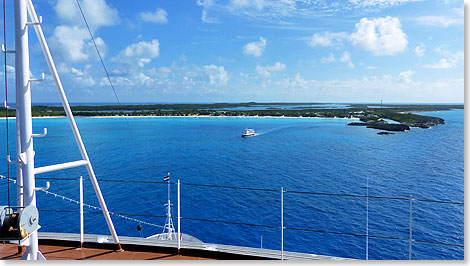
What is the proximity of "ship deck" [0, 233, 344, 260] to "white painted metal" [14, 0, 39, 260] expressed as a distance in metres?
0.68

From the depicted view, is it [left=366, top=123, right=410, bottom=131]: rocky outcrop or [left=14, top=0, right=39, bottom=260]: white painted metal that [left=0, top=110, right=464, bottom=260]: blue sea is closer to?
[left=14, top=0, right=39, bottom=260]: white painted metal

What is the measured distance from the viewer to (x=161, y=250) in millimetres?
2455

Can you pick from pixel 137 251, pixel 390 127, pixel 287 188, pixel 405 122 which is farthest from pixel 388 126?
pixel 137 251

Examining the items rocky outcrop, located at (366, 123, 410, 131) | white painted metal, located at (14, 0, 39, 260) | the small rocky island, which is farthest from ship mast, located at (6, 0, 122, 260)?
rocky outcrop, located at (366, 123, 410, 131)

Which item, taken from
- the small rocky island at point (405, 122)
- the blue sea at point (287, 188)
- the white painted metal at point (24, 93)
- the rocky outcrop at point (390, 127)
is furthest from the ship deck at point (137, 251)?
the rocky outcrop at point (390, 127)

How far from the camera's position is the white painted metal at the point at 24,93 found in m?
1.89

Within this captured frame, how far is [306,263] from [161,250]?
3.48 feet

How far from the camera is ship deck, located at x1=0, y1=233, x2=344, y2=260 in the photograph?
2369 millimetres

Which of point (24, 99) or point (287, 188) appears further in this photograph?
point (287, 188)

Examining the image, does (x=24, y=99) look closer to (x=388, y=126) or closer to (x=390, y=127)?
(x=390, y=127)

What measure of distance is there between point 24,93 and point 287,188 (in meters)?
14.0

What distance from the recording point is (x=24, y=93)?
191 centimetres

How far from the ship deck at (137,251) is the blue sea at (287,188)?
510 millimetres

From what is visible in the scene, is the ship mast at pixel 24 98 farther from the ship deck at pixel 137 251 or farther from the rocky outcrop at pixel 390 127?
the rocky outcrop at pixel 390 127
